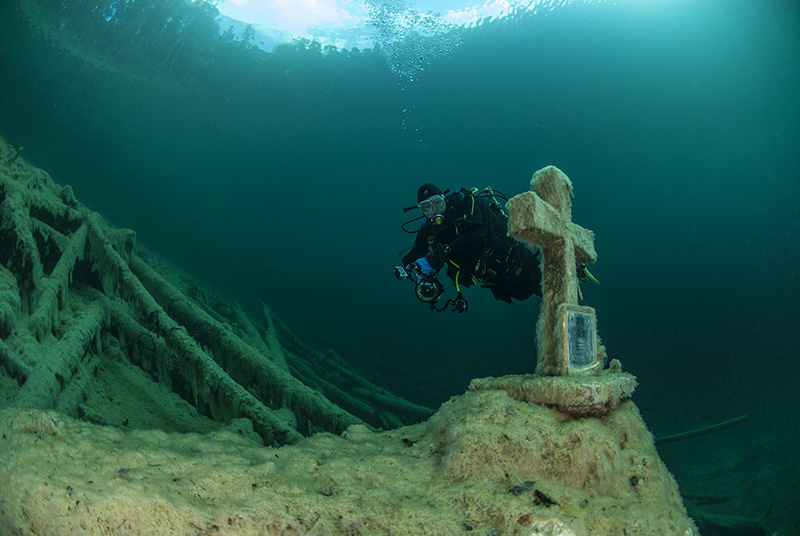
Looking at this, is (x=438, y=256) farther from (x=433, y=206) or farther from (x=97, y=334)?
(x=97, y=334)

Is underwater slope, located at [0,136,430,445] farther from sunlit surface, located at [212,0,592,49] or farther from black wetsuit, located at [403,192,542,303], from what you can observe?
sunlit surface, located at [212,0,592,49]

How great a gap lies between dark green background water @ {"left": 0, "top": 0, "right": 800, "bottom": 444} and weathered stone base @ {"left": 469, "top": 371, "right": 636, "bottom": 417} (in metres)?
11.1

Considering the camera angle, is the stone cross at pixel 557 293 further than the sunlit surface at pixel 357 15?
No

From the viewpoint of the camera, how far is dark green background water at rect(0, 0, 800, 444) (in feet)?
77.0

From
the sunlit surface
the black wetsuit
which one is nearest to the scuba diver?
the black wetsuit

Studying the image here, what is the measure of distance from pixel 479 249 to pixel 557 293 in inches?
49.6

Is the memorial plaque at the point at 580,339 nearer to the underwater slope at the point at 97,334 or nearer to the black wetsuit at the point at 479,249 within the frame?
the black wetsuit at the point at 479,249

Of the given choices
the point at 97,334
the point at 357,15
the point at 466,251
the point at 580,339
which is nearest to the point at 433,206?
the point at 466,251

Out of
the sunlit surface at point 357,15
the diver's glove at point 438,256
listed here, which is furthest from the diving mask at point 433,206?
the sunlit surface at point 357,15

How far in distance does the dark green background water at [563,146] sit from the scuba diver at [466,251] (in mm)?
9521

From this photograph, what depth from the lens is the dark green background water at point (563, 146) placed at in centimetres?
2348

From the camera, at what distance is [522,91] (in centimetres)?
3844

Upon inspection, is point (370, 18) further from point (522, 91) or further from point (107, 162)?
point (107, 162)

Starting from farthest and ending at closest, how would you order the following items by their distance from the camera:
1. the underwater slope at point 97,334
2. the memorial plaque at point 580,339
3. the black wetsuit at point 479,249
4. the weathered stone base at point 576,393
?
the black wetsuit at point 479,249
the underwater slope at point 97,334
the memorial plaque at point 580,339
the weathered stone base at point 576,393
